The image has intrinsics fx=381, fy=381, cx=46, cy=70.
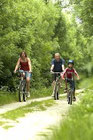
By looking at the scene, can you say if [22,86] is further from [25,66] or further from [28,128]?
[28,128]

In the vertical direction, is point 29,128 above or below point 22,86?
above

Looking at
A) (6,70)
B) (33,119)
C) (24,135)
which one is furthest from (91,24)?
(24,135)

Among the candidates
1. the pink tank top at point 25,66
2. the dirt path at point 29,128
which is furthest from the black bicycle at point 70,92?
the dirt path at point 29,128

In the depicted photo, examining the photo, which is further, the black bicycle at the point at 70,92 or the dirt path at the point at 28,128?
the black bicycle at the point at 70,92

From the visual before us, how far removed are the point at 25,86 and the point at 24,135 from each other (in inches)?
371

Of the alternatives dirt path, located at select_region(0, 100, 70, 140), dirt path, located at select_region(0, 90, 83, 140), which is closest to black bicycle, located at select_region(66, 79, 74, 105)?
dirt path, located at select_region(0, 90, 83, 140)

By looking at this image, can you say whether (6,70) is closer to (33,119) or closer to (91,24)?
(91,24)

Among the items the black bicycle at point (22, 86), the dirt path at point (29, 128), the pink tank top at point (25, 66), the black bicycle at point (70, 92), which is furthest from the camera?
the black bicycle at point (22, 86)

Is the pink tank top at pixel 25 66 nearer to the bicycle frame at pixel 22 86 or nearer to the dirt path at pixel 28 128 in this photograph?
the bicycle frame at pixel 22 86

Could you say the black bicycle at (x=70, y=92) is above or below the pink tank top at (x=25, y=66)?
below

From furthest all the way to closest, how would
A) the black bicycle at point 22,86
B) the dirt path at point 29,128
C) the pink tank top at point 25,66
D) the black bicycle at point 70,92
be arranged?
1. the black bicycle at point 22,86
2. the pink tank top at point 25,66
3. the black bicycle at point 70,92
4. the dirt path at point 29,128

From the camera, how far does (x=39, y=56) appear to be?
30688 millimetres

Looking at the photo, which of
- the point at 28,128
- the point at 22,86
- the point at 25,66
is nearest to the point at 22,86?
the point at 22,86

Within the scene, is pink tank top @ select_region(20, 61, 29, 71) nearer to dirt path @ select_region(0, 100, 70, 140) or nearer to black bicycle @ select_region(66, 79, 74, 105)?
black bicycle @ select_region(66, 79, 74, 105)
